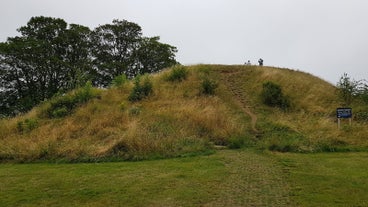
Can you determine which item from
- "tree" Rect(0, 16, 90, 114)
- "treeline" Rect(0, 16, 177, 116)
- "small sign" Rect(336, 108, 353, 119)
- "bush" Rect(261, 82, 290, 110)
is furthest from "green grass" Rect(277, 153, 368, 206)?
"tree" Rect(0, 16, 90, 114)

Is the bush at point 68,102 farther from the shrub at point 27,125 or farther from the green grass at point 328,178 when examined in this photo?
the green grass at point 328,178

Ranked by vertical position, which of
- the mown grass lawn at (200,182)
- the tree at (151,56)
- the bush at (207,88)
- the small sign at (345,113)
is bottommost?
the mown grass lawn at (200,182)

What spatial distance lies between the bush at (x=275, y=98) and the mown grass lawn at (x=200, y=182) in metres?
8.20

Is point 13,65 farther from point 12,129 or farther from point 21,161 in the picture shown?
point 21,161

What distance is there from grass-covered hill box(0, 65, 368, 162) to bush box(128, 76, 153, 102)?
6 cm

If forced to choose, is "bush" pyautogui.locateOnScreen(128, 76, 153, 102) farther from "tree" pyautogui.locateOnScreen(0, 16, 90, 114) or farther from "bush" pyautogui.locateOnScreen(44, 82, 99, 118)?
"tree" pyautogui.locateOnScreen(0, 16, 90, 114)

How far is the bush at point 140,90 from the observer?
817 inches

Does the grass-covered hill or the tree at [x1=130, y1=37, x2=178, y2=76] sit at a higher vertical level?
the tree at [x1=130, y1=37, x2=178, y2=76]

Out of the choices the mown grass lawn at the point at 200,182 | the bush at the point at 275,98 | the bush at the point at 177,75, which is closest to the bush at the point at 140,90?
the bush at the point at 177,75

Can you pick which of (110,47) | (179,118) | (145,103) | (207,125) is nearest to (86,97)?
(145,103)

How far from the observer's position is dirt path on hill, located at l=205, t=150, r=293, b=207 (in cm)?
703

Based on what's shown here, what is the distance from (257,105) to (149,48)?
22375 millimetres

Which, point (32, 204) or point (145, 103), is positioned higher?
point (145, 103)

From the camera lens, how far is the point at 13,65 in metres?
32.2
